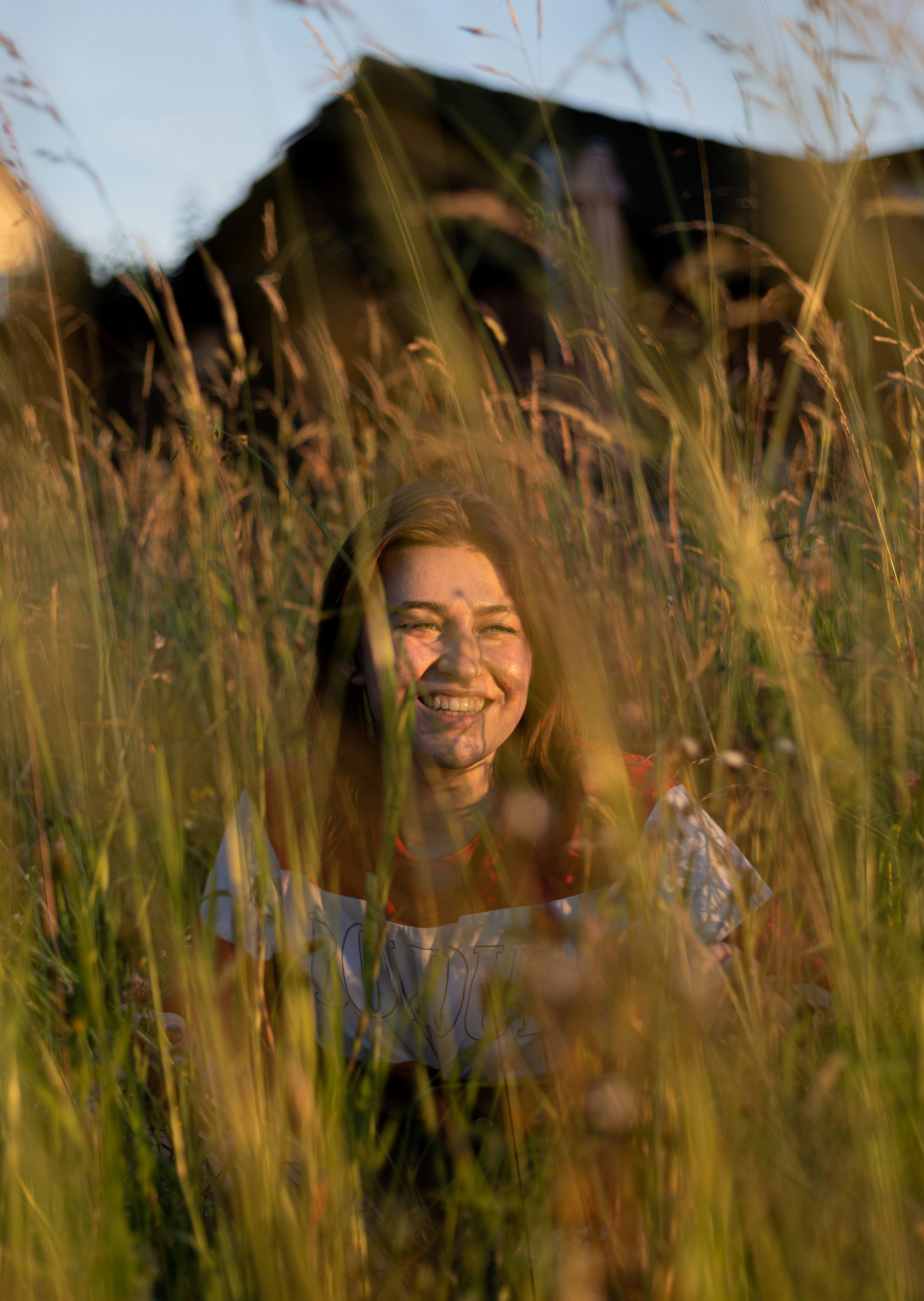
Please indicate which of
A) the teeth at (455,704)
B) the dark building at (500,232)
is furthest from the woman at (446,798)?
the dark building at (500,232)

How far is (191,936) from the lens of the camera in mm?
1486

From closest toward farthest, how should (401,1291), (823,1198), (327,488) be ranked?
1. (823,1198)
2. (401,1291)
3. (327,488)

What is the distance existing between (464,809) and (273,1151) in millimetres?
818

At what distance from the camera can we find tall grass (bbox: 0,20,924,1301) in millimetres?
712

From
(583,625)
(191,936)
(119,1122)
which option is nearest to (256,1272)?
(119,1122)

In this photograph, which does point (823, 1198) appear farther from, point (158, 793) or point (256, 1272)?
point (158, 793)

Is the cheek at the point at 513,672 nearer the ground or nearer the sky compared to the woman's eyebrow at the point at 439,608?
nearer the ground

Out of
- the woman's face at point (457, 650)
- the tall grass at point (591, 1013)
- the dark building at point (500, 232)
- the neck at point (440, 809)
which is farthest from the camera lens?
the neck at point (440, 809)

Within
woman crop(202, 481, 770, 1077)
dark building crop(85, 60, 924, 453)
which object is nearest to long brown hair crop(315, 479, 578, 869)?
woman crop(202, 481, 770, 1077)

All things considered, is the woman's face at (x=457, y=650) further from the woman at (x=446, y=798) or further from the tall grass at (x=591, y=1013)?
the tall grass at (x=591, y=1013)

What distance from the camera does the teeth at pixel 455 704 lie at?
141cm

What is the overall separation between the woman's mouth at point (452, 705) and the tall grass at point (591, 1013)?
21 cm

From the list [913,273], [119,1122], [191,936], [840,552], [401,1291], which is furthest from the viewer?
[913,273]

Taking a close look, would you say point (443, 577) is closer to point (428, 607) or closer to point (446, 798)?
point (428, 607)
